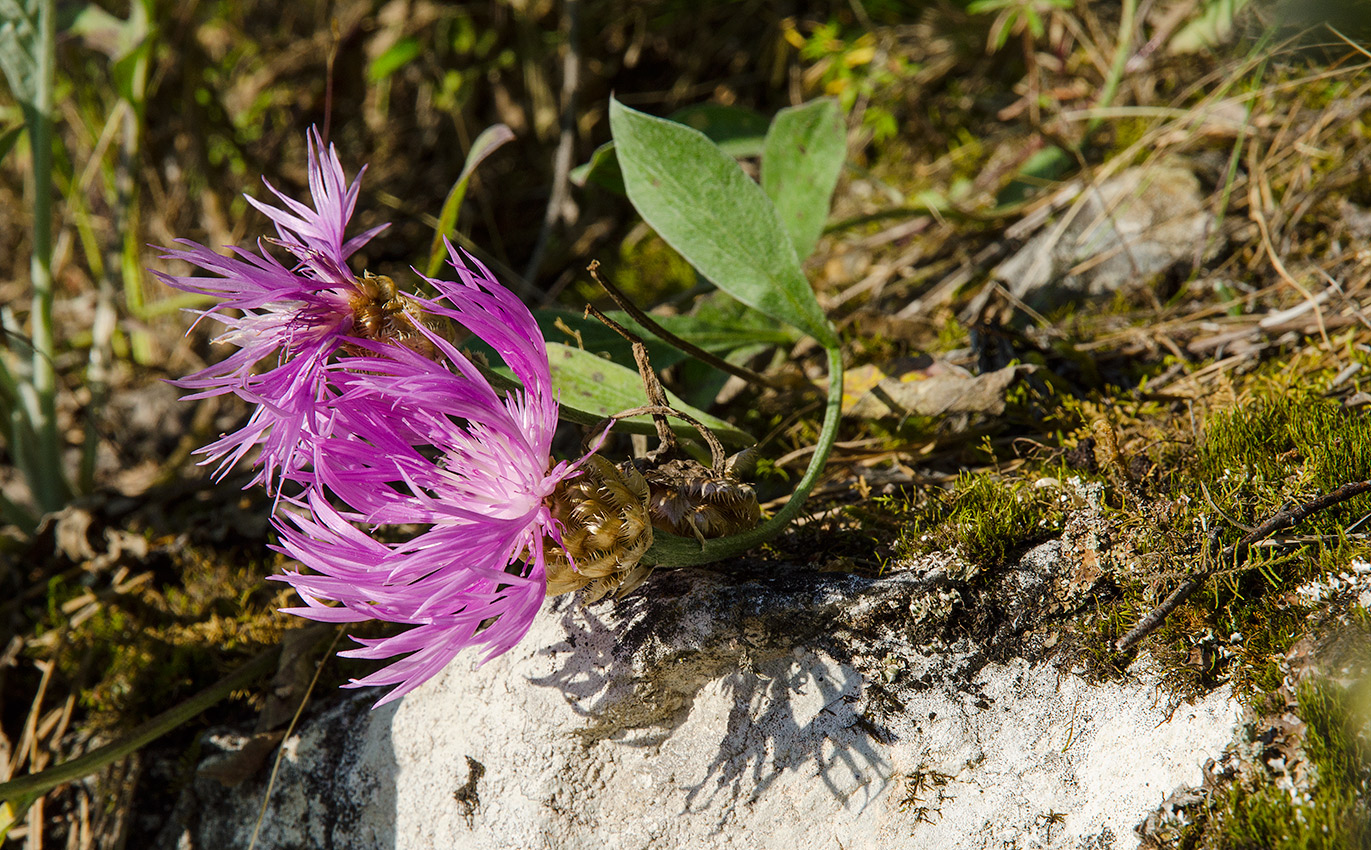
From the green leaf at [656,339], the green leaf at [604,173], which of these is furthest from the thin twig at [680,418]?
the green leaf at [604,173]

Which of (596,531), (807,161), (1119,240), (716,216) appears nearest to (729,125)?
(807,161)

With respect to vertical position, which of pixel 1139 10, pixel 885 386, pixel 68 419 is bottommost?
pixel 68 419

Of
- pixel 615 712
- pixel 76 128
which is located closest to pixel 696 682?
pixel 615 712

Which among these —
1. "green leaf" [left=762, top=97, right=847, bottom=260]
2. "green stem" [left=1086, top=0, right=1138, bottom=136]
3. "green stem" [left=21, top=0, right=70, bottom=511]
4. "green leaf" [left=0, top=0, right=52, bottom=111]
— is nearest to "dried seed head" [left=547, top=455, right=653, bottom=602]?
"green leaf" [left=762, top=97, right=847, bottom=260]

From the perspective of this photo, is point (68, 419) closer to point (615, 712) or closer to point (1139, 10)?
point (615, 712)

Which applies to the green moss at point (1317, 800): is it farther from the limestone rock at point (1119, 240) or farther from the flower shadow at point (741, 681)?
the limestone rock at point (1119, 240)

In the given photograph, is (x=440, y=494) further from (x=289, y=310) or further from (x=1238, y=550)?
(x=1238, y=550)
